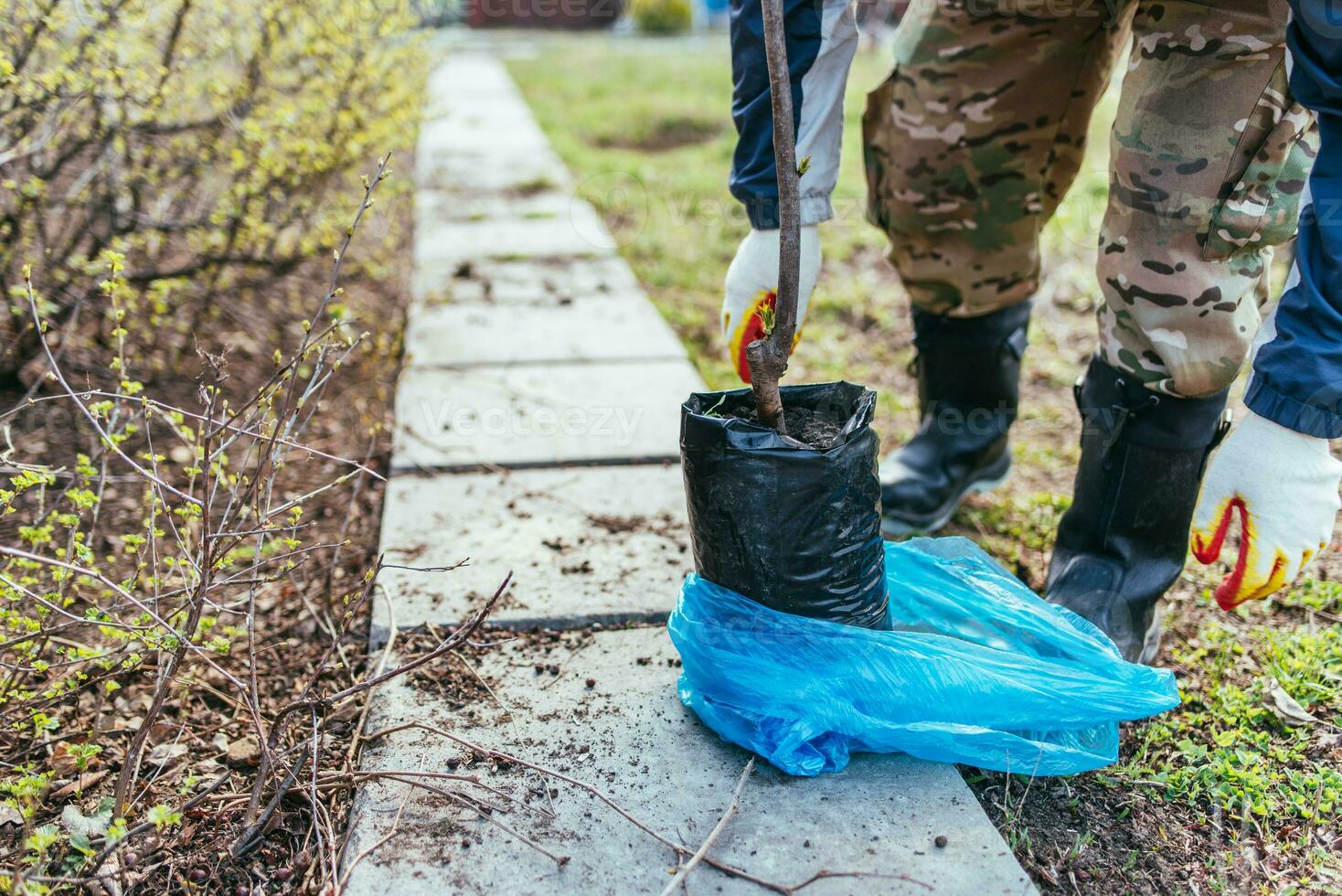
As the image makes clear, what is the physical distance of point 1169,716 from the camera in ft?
6.07

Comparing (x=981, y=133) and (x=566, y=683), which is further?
(x=981, y=133)

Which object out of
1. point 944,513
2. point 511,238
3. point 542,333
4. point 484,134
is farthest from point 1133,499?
point 484,134

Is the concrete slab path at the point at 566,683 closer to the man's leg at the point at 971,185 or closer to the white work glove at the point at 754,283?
the white work glove at the point at 754,283

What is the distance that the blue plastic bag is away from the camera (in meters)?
1.58

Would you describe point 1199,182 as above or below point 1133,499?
above

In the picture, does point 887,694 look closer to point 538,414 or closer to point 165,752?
point 165,752

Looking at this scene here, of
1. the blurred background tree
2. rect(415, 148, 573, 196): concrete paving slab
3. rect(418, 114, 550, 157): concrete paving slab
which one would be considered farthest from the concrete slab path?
rect(418, 114, 550, 157): concrete paving slab

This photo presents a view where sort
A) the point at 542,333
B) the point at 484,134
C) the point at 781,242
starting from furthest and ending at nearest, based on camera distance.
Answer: the point at 484,134
the point at 542,333
the point at 781,242

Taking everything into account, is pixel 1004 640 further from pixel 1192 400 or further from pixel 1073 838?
pixel 1192 400

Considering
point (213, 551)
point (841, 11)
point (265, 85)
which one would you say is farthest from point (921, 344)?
point (265, 85)

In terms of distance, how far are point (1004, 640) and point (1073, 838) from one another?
14.1 inches

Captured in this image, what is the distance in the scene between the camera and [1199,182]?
1724 mm

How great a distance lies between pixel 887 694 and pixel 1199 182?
97cm

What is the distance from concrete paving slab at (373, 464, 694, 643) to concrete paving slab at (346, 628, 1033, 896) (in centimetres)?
27
